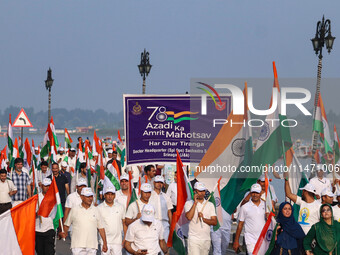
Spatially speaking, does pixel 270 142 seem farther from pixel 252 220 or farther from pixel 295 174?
pixel 252 220

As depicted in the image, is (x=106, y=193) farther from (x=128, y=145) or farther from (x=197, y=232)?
(x=128, y=145)

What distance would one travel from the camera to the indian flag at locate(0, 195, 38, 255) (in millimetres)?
8812

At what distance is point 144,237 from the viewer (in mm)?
9727

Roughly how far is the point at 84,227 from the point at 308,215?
332 cm

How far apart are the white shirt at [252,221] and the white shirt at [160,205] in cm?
163

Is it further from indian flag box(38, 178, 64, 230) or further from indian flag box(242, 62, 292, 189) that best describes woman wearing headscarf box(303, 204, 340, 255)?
indian flag box(38, 178, 64, 230)

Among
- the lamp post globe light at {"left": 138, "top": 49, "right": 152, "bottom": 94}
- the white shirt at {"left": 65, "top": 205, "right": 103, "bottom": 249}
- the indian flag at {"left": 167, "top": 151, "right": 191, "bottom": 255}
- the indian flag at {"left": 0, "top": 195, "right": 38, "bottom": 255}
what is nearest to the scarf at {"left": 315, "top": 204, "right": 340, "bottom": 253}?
the indian flag at {"left": 167, "top": 151, "right": 191, "bottom": 255}

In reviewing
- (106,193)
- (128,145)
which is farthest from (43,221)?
(128,145)

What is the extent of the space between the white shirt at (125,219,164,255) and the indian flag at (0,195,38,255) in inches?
56.7

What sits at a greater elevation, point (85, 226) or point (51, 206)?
point (51, 206)

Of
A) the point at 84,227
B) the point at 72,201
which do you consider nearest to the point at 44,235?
the point at 72,201

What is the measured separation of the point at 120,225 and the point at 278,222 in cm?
269

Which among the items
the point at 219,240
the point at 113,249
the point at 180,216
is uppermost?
the point at 180,216

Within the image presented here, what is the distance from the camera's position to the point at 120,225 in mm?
10930
